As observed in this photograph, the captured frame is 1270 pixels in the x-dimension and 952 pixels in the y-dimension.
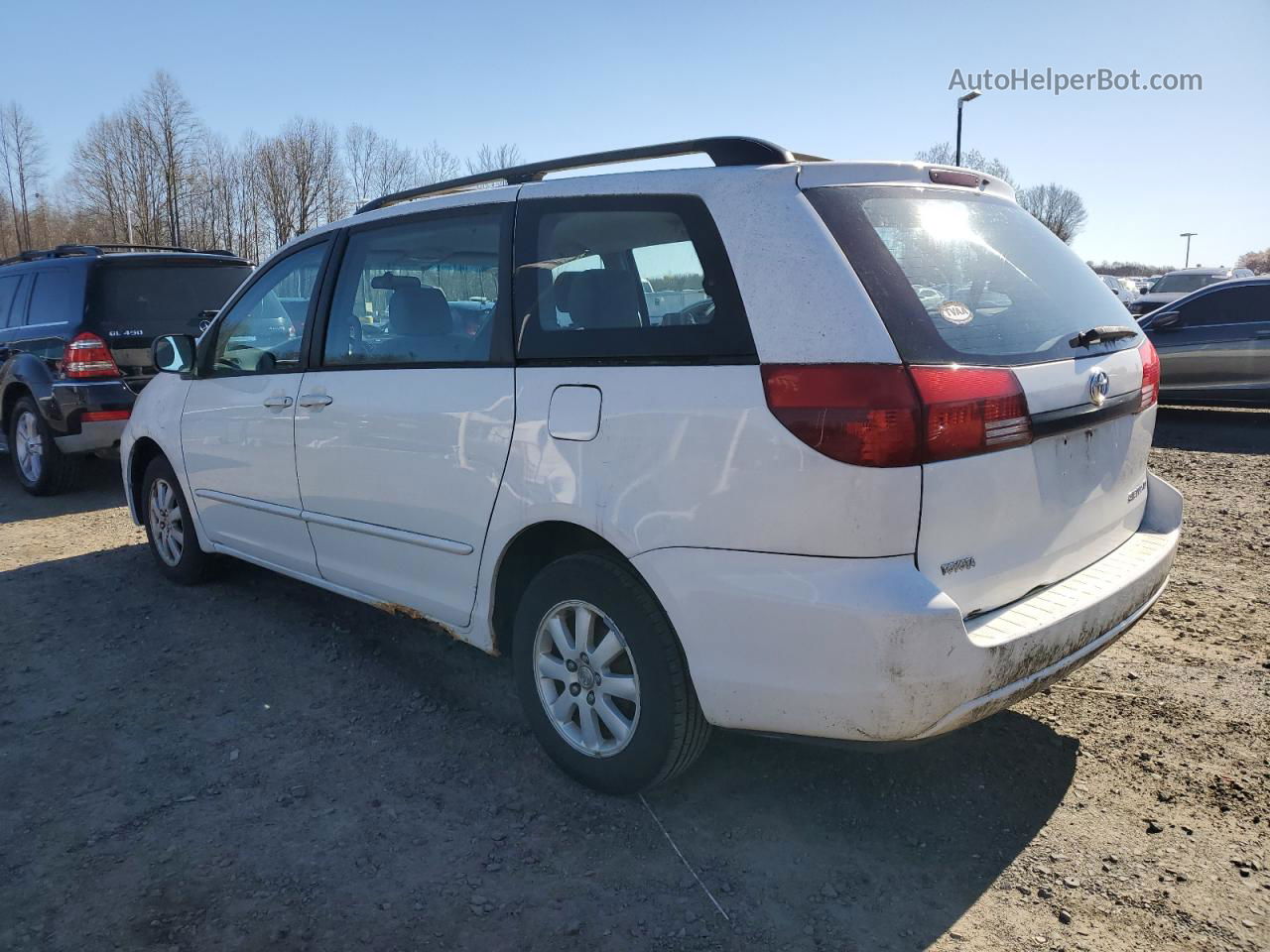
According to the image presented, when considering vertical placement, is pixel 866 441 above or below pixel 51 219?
below

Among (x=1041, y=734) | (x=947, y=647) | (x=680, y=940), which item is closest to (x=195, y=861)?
(x=680, y=940)

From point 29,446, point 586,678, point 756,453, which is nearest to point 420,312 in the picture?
point 586,678

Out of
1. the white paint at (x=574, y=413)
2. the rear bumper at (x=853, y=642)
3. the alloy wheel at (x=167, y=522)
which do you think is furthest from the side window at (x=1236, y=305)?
the alloy wheel at (x=167, y=522)

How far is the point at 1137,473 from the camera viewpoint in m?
3.17

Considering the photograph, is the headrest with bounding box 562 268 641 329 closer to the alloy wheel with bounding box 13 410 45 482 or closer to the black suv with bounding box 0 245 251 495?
the black suv with bounding box 0 245 251 495

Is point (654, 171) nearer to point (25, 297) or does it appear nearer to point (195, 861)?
point (195, 861)

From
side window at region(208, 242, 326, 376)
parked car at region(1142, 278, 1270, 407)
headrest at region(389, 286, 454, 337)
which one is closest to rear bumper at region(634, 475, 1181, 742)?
headrest at region(389, 286, 454, 337)

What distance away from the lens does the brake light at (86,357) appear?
7.51 metres

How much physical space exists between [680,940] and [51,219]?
66694 mm

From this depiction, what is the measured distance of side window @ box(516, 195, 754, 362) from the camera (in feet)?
8.77

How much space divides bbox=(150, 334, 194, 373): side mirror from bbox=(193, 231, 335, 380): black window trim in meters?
0.05

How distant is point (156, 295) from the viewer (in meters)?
7.84

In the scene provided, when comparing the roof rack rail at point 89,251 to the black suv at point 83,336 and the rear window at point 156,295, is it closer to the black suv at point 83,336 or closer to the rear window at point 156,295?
the black suv at point 83,336

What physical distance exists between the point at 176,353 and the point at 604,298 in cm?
303
